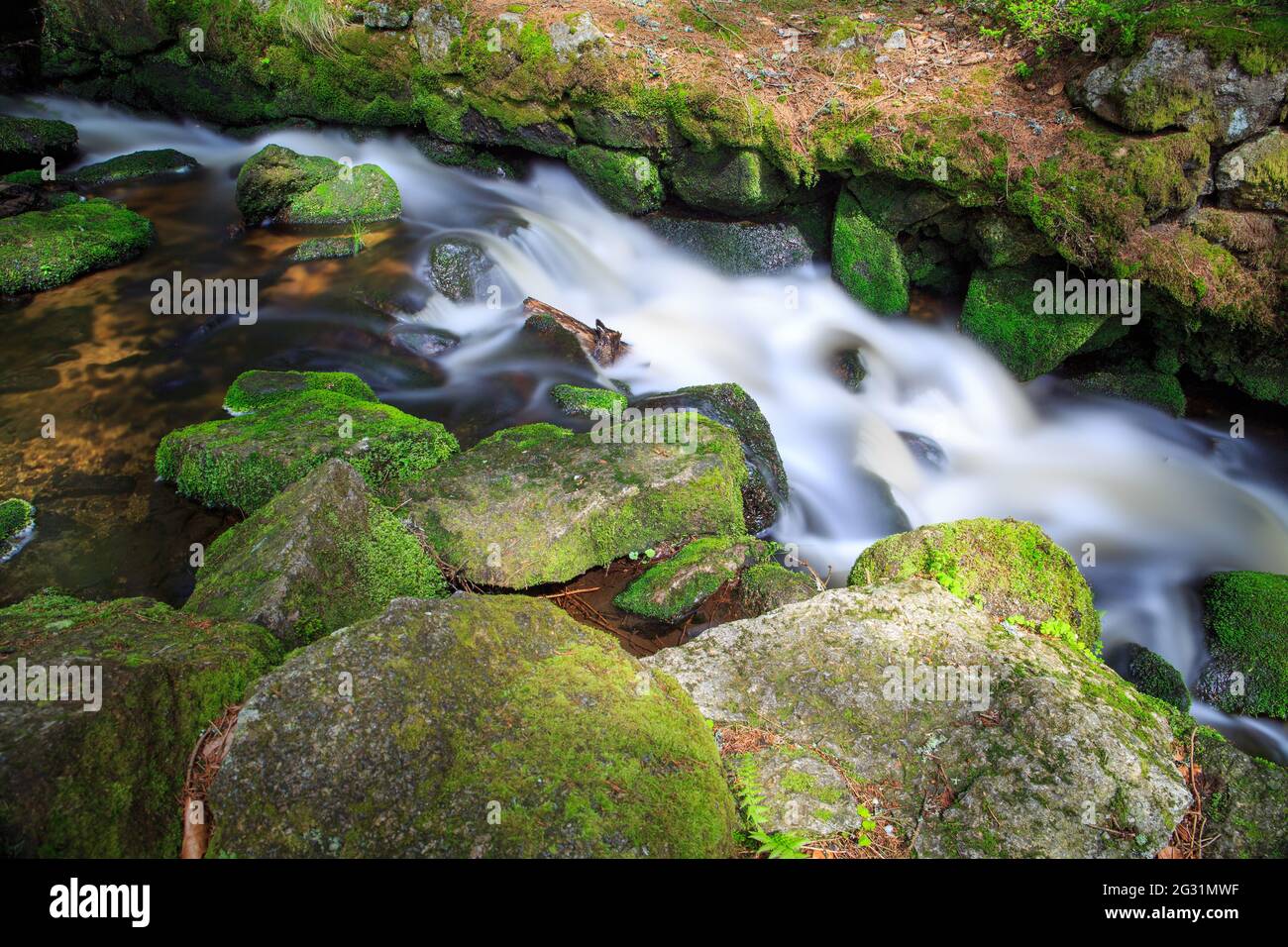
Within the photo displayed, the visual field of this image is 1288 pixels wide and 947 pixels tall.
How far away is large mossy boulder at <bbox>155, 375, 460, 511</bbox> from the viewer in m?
6.61

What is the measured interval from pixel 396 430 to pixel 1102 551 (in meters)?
7.69

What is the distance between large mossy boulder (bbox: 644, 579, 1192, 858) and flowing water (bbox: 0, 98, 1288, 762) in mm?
2592

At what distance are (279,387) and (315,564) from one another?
13.3ft

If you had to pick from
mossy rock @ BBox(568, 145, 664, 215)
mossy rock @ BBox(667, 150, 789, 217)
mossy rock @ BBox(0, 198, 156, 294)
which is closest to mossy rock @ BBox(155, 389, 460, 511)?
mossy rock @ BBox(0, 198, 156, 294)

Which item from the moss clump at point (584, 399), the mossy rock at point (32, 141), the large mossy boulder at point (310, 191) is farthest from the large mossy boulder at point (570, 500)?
the mossy rock at point (32, 141)

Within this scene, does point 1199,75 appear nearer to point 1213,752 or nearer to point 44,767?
point 1213,752

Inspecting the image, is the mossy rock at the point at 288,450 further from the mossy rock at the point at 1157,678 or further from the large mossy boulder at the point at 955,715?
the mossy rock at the point at 1157,678

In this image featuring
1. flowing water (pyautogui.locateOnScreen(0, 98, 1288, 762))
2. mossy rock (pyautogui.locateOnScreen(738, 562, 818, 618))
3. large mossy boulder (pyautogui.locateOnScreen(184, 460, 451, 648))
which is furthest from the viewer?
flowing water (pyautogui.locateOnScreen(0, 98, 1288, 762))

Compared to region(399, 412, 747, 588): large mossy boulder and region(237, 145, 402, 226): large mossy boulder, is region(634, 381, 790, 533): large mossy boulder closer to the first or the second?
region(399, 412, 747, 588): large mossy boulder

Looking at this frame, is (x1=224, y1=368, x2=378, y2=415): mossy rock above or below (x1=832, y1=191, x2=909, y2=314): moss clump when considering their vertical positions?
below

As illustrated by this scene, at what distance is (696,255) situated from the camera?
11594mm

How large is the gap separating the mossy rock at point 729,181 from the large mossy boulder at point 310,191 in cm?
456
